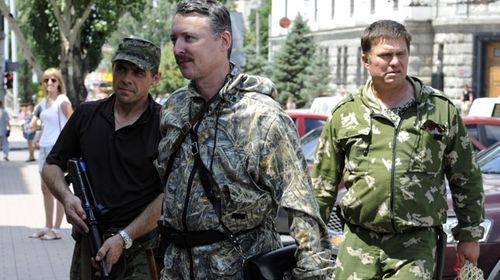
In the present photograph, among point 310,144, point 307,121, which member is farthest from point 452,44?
point 310,144

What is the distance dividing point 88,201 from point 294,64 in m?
45.4

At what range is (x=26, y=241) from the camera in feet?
41.8

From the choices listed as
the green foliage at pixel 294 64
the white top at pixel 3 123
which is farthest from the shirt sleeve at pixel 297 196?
the green foliage at pixel 294 64

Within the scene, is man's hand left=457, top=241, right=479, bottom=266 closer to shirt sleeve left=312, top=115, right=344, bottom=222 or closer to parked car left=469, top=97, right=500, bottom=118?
shirt sleeve left=312, top=115, right=344, bottom=222

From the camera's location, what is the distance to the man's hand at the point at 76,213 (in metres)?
5.01

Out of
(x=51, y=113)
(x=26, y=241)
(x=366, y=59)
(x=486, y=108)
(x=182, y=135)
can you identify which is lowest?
(x=26, y=241)

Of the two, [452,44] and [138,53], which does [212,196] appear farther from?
[452,44]

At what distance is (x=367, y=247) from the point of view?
17.4ft

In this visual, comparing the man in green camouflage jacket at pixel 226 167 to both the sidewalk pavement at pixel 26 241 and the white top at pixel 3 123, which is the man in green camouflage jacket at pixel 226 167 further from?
the white top at pixel 3 123

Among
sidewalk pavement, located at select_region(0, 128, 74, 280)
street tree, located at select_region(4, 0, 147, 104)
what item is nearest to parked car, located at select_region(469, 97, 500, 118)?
sidewalk pavement, located at select_region(0, 128, 74, 280)

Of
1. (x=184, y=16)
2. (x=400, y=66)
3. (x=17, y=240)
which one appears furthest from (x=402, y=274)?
(x=17, y=240)

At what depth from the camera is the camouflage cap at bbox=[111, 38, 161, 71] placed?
523 cm

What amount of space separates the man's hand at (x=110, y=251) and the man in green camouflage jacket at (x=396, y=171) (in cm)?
108

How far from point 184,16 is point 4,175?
21.2 metres
